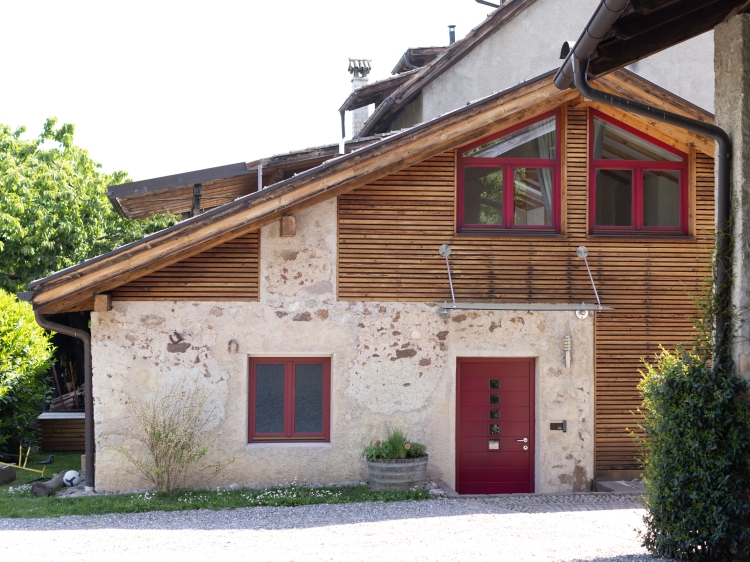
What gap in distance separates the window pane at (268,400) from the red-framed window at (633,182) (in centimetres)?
520

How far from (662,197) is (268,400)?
6.63 meters

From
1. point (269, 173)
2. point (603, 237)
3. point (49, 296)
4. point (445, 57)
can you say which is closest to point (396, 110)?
point (445, 57)

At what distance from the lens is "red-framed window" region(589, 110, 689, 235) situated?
12.3 m

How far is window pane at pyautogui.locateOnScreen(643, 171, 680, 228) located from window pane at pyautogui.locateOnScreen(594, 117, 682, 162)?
0.26 metres

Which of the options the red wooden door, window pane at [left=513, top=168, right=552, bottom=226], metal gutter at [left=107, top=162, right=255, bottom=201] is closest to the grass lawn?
the red wooden door

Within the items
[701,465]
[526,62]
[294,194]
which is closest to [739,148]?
[701,465]

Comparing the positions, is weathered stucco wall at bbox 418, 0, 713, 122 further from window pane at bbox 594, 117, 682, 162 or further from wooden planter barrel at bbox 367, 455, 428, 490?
wooden planter barrel at bbox 367, 455, 428, 490

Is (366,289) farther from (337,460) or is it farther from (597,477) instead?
(597,477)

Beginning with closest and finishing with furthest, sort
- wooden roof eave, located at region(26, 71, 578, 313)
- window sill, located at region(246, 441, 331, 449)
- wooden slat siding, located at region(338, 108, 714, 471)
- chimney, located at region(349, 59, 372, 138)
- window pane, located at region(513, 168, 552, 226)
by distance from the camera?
1. wooden roof eave, located at region(26, 71, 578, 313)
2. window sill, located at region(246, 441, 331, 449)
3. wooden slat siding, located at region(338, 108, 714, 471)
4. window pane, located at region(513, 168, 552, 226)
5. chimney, located at region(349, 59, 372, 138)

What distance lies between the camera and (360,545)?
7.99 m

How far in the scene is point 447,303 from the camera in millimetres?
11547

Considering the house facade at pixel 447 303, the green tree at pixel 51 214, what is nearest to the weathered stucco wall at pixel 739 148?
the house facade at pixel 447 303

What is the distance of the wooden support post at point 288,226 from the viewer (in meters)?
11.4

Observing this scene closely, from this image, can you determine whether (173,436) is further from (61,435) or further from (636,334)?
(636,334)
